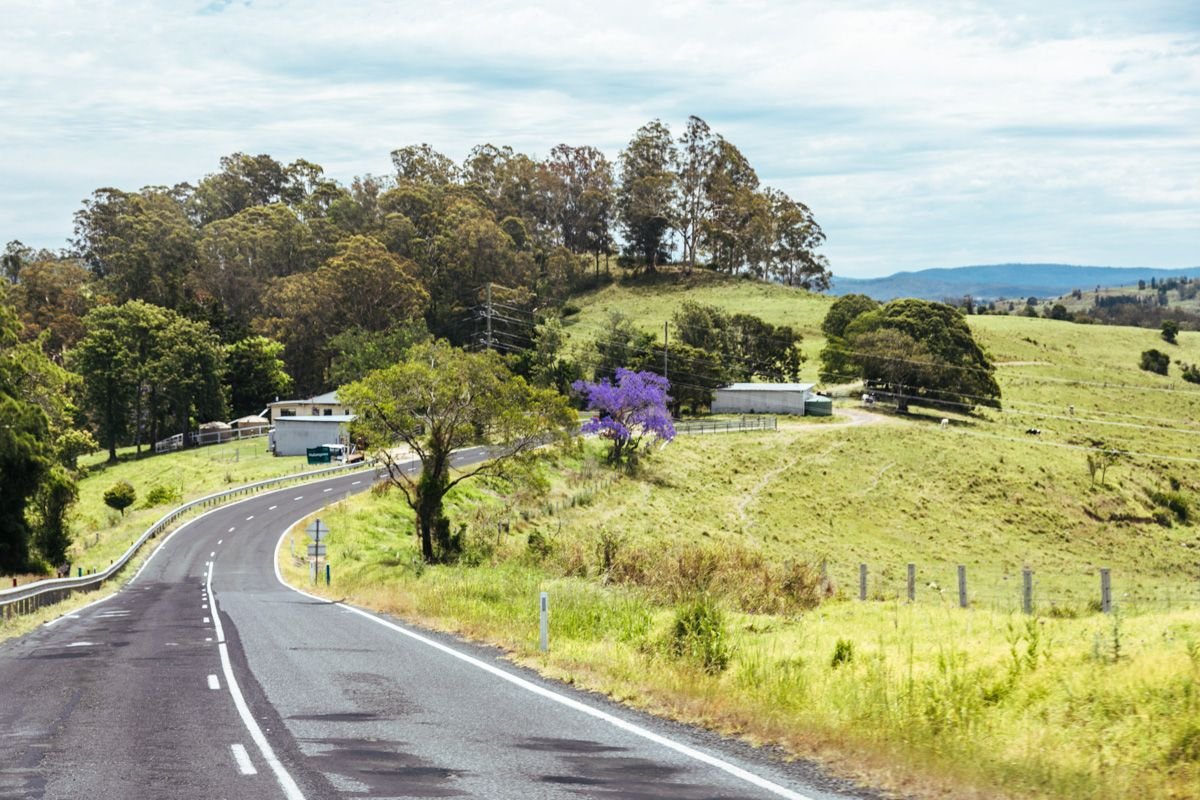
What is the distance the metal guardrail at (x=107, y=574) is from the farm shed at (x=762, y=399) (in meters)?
33.9

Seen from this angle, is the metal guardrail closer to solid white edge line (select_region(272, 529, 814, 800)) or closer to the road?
Result: the road

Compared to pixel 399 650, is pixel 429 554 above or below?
below

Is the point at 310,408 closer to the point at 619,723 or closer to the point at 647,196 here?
the point at 647,196

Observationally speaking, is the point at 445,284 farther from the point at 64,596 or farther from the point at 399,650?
the point at 399,650

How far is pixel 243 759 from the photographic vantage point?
392 inches

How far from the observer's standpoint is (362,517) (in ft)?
188

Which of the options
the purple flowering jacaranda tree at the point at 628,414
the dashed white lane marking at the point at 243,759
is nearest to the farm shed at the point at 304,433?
the purple flowering jacaranda tree at the point at 628,414

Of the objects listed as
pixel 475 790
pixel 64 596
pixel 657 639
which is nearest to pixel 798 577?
pixel 657 639

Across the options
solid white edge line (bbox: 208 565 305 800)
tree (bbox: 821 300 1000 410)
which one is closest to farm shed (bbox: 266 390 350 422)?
tree (bbox: 821 300 1000 410)

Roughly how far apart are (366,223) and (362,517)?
87.1 m

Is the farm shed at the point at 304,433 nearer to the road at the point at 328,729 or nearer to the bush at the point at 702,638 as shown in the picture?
the road at the point at 328,729

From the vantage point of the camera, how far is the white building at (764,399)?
97.8 m

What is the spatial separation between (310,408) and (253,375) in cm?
1736

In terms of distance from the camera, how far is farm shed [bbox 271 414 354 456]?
90250 mm
